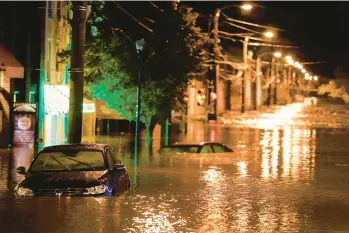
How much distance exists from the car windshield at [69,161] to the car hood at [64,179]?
241 millimetres

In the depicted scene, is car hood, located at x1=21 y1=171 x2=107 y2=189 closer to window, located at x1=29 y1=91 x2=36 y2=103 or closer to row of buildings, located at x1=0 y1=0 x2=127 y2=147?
row of buildings, located at x1=0 y1=0 x2=127 y2=147

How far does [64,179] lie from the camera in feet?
44.9

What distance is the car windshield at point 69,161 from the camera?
46.7ft

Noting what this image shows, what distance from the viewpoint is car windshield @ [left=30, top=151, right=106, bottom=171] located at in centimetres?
1423

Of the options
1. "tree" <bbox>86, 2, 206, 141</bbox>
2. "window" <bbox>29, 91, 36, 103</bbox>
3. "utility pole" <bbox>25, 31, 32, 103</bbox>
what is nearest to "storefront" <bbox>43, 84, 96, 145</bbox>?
"window" <bbox>29, 91, 36, 103</bbox>

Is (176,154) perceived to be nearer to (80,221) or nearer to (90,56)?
(90,56)

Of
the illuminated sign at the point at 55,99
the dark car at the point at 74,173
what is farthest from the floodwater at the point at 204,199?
the illuminated sign at the point at 55,99

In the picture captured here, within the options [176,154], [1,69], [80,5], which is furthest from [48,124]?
[80,5]

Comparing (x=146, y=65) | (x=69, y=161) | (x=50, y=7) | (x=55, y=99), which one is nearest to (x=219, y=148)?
(x=146, y=65)

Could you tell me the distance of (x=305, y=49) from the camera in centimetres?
12862

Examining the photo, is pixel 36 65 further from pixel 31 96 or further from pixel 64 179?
pixel 64 179

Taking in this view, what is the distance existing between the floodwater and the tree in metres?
5.86

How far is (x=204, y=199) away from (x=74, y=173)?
9.02ft

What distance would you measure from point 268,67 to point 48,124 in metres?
79.0
